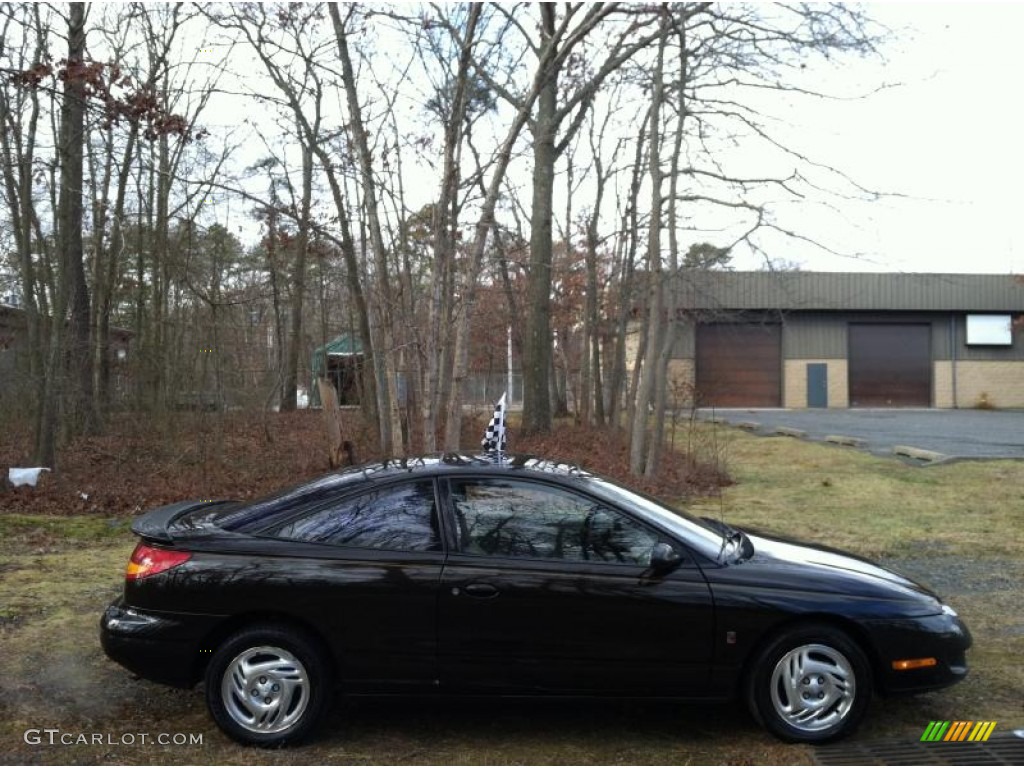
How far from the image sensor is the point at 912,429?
27.0m

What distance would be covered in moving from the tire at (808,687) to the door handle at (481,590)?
1.28m

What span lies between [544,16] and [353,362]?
297 inches

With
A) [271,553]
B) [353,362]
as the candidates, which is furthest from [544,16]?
[271,553]

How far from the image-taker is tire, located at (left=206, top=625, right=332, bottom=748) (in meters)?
4.31

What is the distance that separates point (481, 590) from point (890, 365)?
43025mm

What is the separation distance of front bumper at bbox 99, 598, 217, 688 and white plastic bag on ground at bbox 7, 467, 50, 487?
903cm

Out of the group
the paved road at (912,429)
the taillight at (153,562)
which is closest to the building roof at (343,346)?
the paved road at (912,429)

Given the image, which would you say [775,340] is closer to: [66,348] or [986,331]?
[986,331]

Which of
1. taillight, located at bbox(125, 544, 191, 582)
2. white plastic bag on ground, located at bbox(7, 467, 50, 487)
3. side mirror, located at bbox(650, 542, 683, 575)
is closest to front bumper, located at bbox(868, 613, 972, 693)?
side mirror, located at bbox(650, 542, 683, 575)

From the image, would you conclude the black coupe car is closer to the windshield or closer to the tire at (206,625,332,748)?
the tire at (206,625,332,748)

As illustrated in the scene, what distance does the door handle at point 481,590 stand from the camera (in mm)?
4355

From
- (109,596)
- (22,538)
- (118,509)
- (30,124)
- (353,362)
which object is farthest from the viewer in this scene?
(30,124)

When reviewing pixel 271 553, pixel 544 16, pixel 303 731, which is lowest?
pixel 303 731

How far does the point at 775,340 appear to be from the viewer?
42.3 meters
